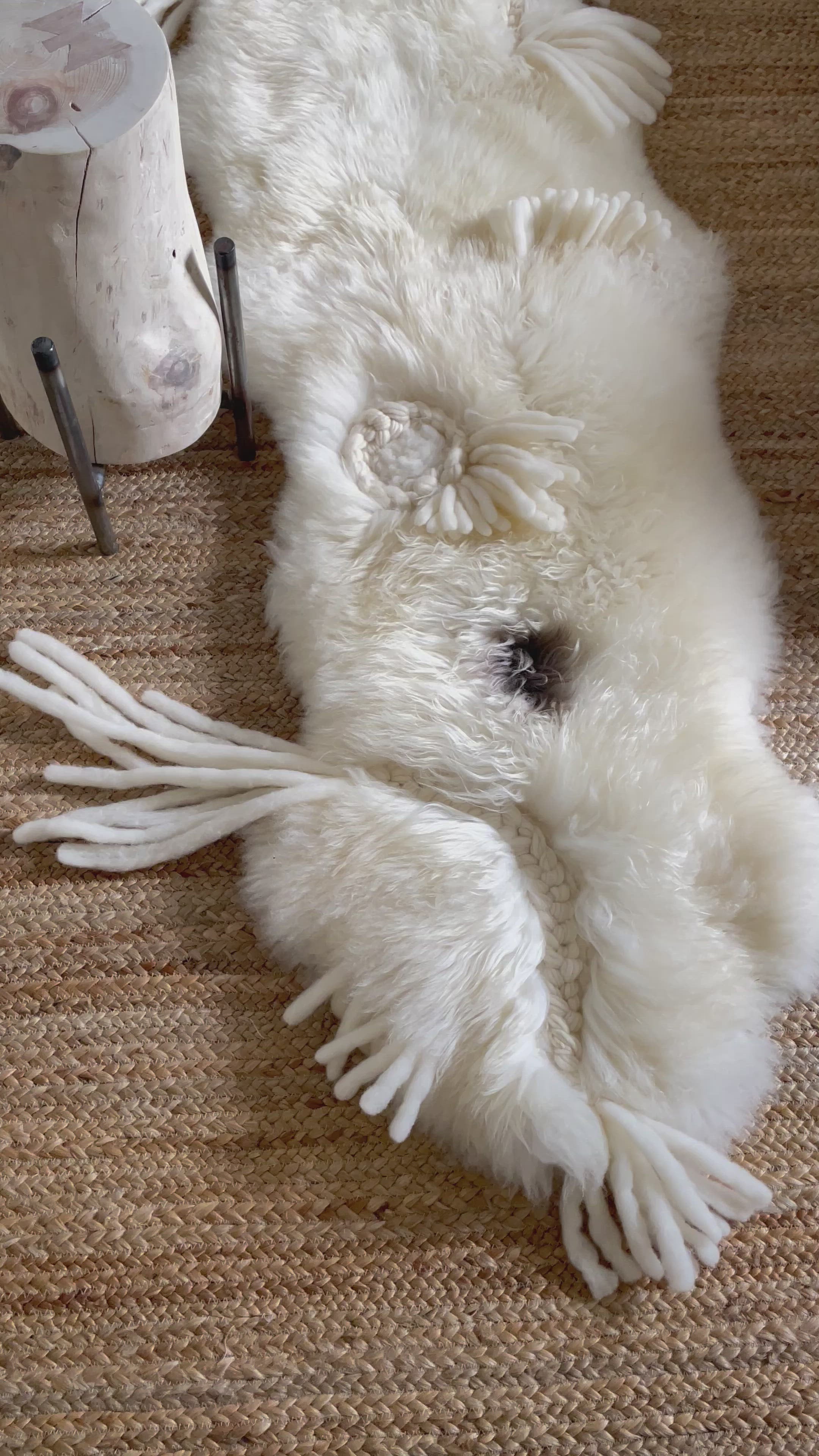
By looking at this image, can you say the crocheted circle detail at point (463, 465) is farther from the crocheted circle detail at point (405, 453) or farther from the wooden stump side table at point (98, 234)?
the wooden stump side table at point (98, 234)

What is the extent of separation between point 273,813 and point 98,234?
0.39m

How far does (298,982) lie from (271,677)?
0.23 m

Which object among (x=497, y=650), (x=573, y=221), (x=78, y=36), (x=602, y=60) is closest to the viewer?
(x=78, y=36)

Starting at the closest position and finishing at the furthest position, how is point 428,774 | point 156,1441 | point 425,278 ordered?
point 156,1441 → point 428,774 → point 425,278

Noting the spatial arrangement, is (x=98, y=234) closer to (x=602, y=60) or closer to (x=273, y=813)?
(x=273, y=813)

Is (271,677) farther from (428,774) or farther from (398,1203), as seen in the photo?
(398,1203)

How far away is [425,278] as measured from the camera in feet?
2.89

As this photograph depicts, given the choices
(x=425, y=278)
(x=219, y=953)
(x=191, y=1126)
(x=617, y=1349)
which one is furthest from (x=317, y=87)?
(x=617, y=1349)

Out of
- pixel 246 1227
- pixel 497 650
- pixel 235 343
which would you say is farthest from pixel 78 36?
pixel 246 1227

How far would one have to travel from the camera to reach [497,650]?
801 mm

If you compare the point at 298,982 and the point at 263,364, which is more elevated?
the point at 263,364

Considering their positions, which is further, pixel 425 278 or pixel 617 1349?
Answer: pixel 425 278

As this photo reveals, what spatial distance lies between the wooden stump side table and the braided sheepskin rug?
12cm

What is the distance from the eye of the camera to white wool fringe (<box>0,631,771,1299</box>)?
681mm
